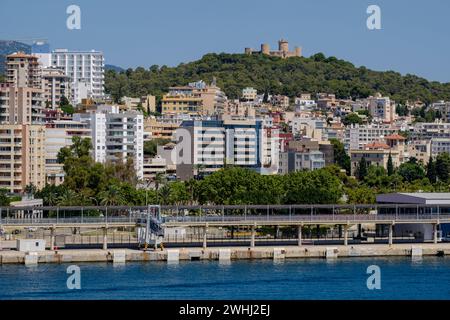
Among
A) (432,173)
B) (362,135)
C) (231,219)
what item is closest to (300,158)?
(432,173)

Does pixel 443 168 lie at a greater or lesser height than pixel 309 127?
lesser

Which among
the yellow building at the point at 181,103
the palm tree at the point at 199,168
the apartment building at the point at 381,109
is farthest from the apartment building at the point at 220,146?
the apartment building at the point at 381,109

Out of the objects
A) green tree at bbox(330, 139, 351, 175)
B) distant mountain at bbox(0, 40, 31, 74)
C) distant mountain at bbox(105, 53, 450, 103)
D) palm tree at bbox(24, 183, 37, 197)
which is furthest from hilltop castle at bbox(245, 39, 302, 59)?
palm tree at bbox(24, 183, 37, 197)

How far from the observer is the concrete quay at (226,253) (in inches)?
1400

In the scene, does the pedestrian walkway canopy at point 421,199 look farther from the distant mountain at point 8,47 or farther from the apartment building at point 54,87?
the distant mountain at point 8,47

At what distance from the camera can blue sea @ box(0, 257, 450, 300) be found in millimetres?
28078

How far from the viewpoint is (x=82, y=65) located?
139125 millimetres

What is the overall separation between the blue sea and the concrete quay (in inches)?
25.6

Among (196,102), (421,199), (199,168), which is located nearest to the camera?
(421,199)

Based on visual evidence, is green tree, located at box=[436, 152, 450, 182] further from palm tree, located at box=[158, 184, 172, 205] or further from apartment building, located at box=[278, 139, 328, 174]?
palm tree, located at box=[158, 184, 172, 205]

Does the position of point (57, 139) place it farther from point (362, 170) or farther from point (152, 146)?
point (362, 170)

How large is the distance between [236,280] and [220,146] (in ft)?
172
